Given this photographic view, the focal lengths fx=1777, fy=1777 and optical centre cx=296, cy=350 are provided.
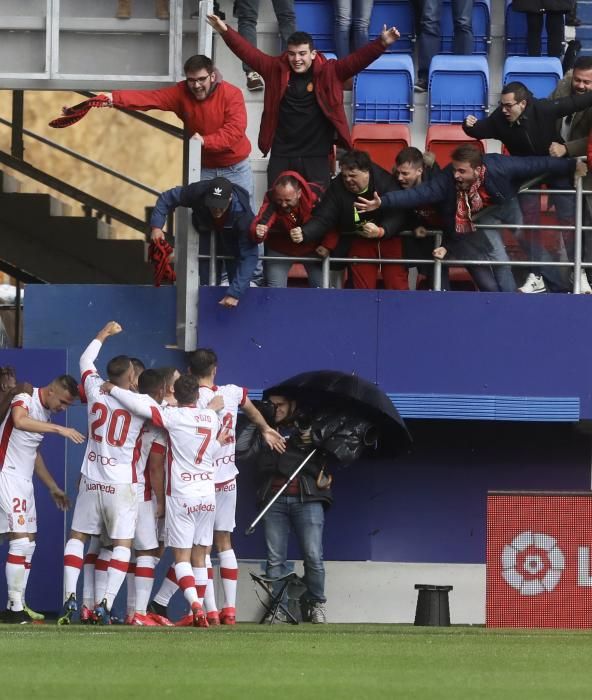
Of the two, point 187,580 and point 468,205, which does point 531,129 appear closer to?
point 468,205

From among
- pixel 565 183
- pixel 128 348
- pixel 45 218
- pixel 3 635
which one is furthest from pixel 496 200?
pixel 45 218

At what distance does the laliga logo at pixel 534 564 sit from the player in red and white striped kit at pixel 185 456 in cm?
225

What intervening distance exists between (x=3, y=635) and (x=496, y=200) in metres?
5.56

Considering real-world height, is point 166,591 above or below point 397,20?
below

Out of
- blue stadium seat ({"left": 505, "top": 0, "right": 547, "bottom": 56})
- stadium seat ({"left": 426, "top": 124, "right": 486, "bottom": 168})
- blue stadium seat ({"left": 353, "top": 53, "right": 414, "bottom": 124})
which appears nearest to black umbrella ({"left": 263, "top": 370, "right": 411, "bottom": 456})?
stadium seat ({"left": 426, "top": 124, "right": 486, "bottom": 168})

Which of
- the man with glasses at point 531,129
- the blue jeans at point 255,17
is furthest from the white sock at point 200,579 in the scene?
the blue jeans at point 255,17

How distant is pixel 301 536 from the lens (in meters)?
14.4

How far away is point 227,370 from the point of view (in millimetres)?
15086

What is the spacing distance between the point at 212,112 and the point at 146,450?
10.4ft

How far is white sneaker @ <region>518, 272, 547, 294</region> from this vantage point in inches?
587

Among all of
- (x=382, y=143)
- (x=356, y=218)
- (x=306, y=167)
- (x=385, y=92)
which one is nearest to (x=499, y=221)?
(x=356, y=218)

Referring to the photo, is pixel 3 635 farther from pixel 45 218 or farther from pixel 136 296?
pixel 45 218

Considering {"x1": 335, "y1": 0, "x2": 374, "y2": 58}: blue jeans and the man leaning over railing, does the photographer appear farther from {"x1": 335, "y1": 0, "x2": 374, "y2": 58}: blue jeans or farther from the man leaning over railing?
{"x1": 335, "y1": 0, "x2": 374, "y2": 58}: blue jeans

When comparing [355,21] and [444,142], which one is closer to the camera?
[444,142]
